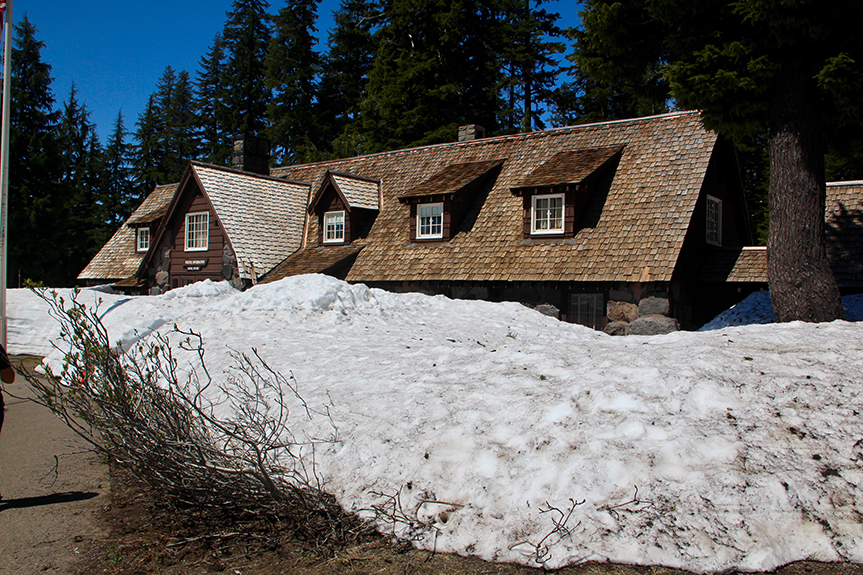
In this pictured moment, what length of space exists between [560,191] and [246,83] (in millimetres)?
32890

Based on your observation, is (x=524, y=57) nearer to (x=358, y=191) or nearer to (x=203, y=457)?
(x=358, y=191)

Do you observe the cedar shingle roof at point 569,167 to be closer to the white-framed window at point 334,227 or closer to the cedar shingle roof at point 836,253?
the cedar shingle roof at point 836,253

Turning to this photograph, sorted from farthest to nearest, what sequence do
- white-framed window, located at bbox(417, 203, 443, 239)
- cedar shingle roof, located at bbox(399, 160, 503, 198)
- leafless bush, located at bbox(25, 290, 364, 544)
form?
white-framed window, located at bbox(417, 203, 443, 239), cedar shingle roof, located at bbox(399, 160, 503, 198), leafless bush, located at bbox(25, 290, 364, 544)

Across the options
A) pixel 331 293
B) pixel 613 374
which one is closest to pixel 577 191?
pixel 331 293

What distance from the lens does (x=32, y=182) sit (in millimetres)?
41906

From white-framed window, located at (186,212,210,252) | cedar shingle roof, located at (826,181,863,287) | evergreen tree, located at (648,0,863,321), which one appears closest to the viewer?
evergreen tree, located at (648,0,863,321)

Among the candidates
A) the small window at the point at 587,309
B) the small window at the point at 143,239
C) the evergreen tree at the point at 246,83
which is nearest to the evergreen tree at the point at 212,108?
the evergreen tree at the point at 246,83

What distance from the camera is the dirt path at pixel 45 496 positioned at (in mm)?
4391

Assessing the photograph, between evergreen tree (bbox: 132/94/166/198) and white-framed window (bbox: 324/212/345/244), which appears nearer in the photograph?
white-framed window (bbox: 324/212/345/244)

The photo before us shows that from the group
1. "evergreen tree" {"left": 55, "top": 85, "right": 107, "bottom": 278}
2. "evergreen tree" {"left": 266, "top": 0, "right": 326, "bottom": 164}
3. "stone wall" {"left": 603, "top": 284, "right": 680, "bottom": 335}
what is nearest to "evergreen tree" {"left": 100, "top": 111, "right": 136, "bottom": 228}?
"evergreen tree" {"left": 55, "top": 85, "right": 107, "bottom": 278}

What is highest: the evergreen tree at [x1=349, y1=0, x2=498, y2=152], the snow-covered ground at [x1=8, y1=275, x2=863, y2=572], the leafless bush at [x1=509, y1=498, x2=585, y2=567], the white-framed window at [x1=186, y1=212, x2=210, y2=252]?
the evergreen tree at [x1=349, y1=0, x2=498, y2=152]

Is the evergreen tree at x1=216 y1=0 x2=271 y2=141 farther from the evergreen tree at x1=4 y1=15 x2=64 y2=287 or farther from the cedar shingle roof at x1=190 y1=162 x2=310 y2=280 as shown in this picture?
the cedar shingle roof at x1=190 y1=162 x2=310 y2=280

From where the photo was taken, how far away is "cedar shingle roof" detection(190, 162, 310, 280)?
68.2 feet

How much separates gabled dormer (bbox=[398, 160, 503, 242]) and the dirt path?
1236 cm
